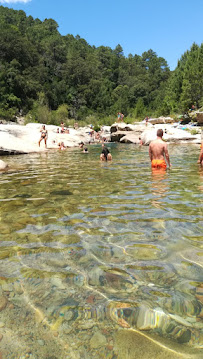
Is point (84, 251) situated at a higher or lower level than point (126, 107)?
lower

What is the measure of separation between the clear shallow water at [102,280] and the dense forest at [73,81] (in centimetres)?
3338

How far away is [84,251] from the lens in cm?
264

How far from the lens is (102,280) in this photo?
213cm

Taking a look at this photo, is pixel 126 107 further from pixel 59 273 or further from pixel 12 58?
pixel 59 273

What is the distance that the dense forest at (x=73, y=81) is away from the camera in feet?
140

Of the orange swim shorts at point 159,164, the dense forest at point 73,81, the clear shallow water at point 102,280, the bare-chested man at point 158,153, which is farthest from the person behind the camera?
the dense forest at point 73,81

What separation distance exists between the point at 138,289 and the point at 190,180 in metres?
4.75

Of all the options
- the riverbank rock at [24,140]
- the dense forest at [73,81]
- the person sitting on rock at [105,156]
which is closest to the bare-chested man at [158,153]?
the person sitting on rock at [105,156]

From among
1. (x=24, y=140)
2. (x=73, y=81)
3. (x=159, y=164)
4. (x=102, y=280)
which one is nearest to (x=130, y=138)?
(x=24, y=140)

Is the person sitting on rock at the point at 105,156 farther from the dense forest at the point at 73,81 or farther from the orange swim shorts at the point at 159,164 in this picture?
the dense forest at the point at 73,81

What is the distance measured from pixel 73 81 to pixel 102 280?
77143 millimetres

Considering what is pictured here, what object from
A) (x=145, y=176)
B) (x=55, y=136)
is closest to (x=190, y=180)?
(x=145, y=176)

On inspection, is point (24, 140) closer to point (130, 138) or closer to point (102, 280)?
point (130, 138)

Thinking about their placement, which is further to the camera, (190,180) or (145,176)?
(145,176)
